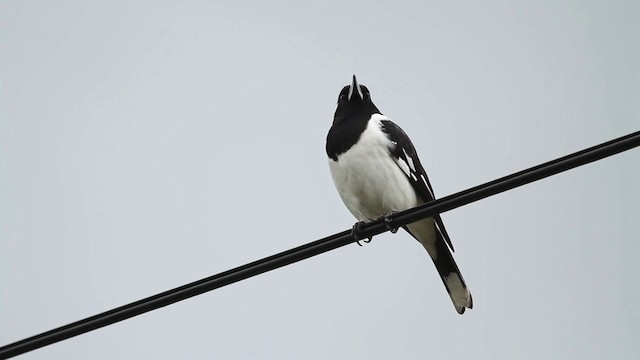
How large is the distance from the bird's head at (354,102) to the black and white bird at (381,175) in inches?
0.6

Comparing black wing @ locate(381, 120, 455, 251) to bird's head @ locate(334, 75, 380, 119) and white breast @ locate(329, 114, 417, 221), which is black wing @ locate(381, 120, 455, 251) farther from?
bird's head @ locate(334, 75, 380, 119)

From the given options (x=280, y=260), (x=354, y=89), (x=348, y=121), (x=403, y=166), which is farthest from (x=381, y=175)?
(x=280, y=260)

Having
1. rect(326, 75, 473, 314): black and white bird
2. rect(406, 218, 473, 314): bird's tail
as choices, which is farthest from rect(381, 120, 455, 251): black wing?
rect(406, 218, 473, 314): bird's tail

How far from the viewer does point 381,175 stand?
7809 mm

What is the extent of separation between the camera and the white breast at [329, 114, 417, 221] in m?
7.80

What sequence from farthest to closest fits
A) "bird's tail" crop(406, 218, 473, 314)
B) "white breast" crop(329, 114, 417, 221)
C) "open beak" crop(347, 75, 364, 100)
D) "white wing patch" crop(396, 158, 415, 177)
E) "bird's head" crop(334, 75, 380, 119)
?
"open beak" crop(347, 75, 364, 100) < "bird's head" crop(334, 75, 380, 119) < "bird's tail" crop(406, 218, 473, 314) < "white wing patch" crop(396, 158, 415, 177) < "white breast" crop(329, 114, 417, 221)

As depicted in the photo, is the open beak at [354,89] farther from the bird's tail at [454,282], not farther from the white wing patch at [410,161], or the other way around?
the bird's tail at [454,282]

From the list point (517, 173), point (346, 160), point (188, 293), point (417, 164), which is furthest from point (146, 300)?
point (417, 164)

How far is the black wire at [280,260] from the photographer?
4.65 meters

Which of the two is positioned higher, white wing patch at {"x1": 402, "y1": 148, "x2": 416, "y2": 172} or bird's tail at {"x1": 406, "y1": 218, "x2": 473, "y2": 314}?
white wing patch at {"x1": 402, "y1": 148, "x2": 416, "y2": 172}

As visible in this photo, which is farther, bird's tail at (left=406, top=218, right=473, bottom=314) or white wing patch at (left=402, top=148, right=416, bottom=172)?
bird's tail at (left=406, top=218, right=473, bottom=314)

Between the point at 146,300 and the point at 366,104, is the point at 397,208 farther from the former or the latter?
the point at 146,300

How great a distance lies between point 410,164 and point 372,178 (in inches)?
17.0

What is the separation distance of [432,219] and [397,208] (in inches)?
18.4
